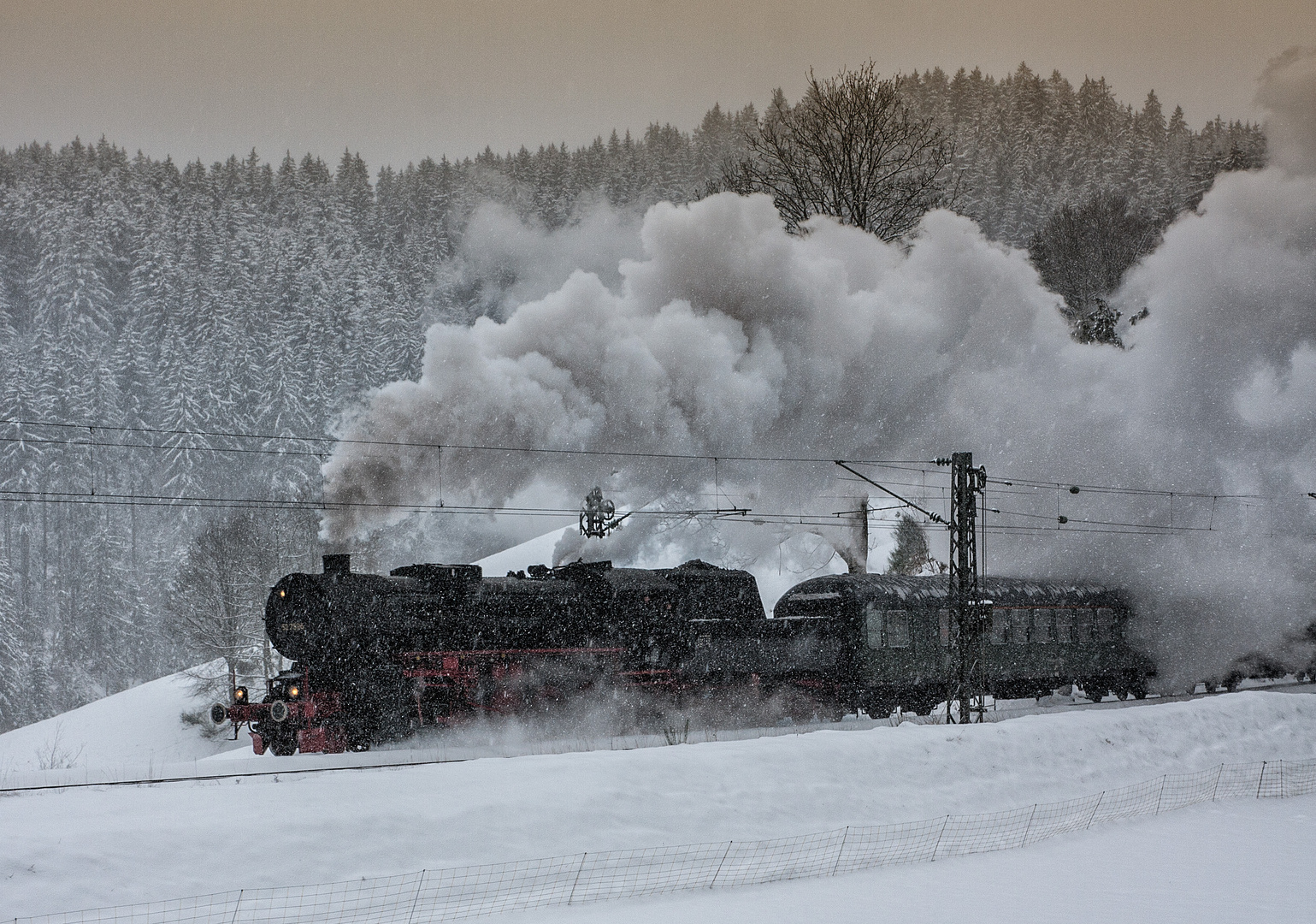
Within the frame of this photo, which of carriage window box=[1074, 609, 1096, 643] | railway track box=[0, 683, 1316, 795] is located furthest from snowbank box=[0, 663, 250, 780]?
carriage window box=[1074, 609, 1096, 643]

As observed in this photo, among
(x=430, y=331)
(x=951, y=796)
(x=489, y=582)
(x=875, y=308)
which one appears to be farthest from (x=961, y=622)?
(x=430, y=331)

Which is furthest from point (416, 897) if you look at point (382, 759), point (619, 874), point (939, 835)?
point (382, 759)

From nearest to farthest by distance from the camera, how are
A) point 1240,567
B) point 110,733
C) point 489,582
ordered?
1. point 489,582
2. point 1240,567
3. point 110,733

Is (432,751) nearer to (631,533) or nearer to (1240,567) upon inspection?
(1240,567)

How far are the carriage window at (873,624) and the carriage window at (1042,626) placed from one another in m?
4.63

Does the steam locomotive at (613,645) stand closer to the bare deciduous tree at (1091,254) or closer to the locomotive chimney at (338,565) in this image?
the locomotive chimney at (338,565)

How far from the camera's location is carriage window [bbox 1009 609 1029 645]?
24.2 meters

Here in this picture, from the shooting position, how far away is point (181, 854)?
9.25 m

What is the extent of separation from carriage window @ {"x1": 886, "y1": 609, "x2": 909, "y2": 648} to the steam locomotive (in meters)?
0.03

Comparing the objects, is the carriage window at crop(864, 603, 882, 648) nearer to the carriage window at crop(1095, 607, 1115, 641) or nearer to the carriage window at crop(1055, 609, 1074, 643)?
the carriage window at crop(1055, 609, 1074, 643)

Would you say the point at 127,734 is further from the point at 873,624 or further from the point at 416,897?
the point at 416,897

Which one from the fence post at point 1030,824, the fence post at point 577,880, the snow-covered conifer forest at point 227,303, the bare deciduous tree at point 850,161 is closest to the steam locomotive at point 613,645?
the fence post at point 577,880

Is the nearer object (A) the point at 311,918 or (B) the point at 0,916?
(B) the point at 0,916

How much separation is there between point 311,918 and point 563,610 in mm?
9808
